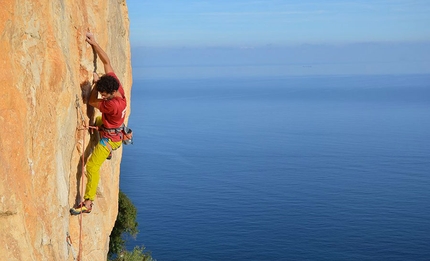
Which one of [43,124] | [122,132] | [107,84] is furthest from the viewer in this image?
[122,132]

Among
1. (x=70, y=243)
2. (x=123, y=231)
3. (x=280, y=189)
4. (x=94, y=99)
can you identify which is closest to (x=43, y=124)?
(x=94, y=99)

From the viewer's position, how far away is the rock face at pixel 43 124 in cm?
611

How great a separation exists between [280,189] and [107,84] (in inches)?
2409

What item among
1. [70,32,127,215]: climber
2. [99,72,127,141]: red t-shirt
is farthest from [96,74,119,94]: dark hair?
[99,72,127,141]: red t-shirt

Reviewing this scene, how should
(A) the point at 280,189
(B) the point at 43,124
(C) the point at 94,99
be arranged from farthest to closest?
(A) the point at 280,189
(C) the point at 94,99
(B) the point at 43,124

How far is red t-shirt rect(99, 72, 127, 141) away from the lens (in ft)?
28.8

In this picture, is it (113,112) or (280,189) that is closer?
(113,112)

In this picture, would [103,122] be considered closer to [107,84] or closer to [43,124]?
[107,84]

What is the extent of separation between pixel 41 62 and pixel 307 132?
→ 106 meters

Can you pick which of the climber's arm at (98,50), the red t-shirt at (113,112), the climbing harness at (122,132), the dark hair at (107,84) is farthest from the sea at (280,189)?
the dark hair at (107,84)

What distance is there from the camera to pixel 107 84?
343 inches

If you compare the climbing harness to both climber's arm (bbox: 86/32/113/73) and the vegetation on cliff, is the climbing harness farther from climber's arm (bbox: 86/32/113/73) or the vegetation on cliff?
the vegetation on cliff

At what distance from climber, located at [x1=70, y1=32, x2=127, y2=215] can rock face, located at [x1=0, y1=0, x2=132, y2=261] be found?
17 centimetres

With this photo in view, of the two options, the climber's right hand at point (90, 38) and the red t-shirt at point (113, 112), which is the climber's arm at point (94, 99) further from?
the climber's right hand at point (90, 38)
